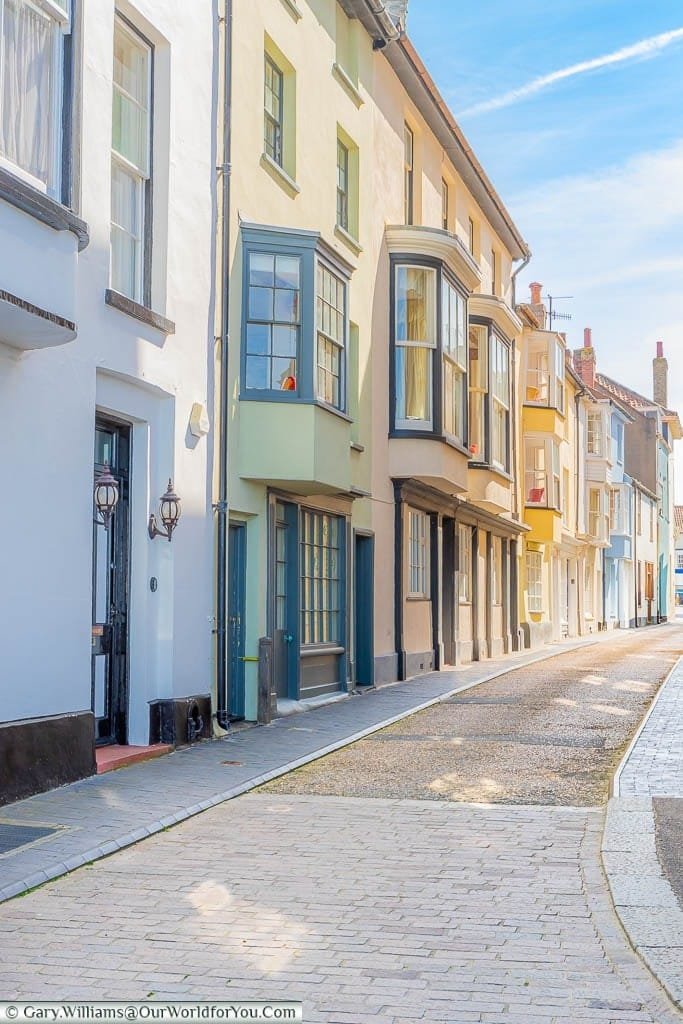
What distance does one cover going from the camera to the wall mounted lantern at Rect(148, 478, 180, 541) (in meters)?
11.5

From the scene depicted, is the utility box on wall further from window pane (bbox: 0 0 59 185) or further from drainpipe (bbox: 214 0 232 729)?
window pane (bbox: 0 0 59 185)

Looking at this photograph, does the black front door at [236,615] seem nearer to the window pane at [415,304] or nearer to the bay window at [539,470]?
the window pane at [415,304]

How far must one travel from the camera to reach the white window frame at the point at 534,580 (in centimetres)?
3317

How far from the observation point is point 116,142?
11242 millimetres

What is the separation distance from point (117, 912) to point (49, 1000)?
51.8 inches

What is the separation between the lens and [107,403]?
10781 mm

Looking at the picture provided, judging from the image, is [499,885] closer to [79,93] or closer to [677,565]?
[79,93]

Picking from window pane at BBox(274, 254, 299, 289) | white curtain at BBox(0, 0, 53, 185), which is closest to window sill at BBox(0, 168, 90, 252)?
white curtain at BBox(0, 0, 53, 185)

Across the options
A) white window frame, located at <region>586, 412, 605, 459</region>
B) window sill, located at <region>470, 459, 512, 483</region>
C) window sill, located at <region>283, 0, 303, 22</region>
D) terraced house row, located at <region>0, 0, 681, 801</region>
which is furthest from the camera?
white window frame, located at <region>586, 412, 605, 459</region>

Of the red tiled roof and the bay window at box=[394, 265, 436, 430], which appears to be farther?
the red tiled roof

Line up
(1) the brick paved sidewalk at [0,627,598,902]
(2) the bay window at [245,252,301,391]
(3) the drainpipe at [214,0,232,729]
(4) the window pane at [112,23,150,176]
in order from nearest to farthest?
(1) the brick paved sidewalk at [0,627,598,902] < (4) the window pane at [112,23,150,176] < (3) the drainpipe at [214,0,232,729] < (2) the bay window at [245,252,301,391]

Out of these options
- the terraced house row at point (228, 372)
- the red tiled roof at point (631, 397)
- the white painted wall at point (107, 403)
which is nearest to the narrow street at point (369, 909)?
the white painted wall at point (107, 403)

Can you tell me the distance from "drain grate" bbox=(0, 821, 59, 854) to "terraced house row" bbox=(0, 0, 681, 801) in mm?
775

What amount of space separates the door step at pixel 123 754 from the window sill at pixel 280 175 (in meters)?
6.84
